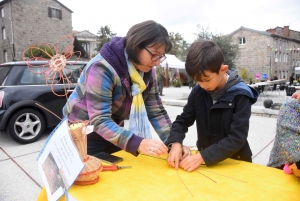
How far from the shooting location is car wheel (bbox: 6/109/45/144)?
154 inches

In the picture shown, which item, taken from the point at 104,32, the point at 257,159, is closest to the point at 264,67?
the point at 104,32

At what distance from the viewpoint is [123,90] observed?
1422 millimetres

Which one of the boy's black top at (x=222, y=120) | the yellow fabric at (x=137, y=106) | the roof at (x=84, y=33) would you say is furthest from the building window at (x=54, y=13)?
the boy's black top at (x=222, y=120)

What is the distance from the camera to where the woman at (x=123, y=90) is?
124 centimetres

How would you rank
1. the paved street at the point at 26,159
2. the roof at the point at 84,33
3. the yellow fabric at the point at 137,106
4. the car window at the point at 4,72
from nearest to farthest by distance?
the yellow fabric at the point at 137,106, the paved street at the point at 26,159, the car window at the point at 4,72, the roof at the point at 84,33

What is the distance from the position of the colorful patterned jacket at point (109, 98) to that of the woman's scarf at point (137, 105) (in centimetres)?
4

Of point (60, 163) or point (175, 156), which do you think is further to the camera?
point (175, 156)

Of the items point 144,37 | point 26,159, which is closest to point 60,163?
point 144,37

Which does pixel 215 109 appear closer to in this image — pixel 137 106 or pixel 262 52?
pixel 137 106

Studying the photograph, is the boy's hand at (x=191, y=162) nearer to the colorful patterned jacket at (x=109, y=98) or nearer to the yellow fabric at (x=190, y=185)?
the yellow fabric at (x=190, y=185)

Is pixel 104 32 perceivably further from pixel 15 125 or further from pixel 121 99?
pixel 121 99

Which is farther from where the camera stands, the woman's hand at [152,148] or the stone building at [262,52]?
the stone building at [262,52]

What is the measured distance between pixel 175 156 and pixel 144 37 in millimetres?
675

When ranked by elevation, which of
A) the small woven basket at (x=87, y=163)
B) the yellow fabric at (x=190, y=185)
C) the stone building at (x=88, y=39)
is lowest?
the yellow fabric at (x=190, y=185)
